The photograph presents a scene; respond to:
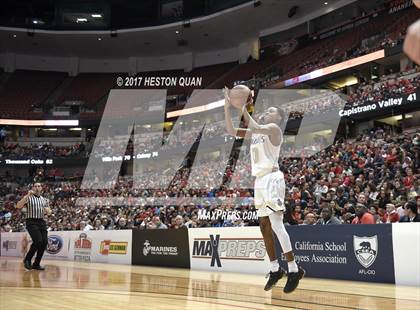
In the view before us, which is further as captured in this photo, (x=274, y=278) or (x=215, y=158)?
(x=215, y=158)

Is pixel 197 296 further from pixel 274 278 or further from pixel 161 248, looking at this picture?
pixel 161 248

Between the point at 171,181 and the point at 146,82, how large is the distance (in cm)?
2087

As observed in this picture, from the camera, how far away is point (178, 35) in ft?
146

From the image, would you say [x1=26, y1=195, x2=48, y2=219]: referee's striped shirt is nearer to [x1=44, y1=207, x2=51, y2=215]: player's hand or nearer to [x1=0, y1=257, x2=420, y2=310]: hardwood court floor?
[x1=44, y1=207, x2=51, y2=215]: player's hand

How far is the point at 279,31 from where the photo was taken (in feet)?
138

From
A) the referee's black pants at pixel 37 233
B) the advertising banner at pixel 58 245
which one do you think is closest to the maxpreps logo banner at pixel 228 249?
the referee's black pants at pixel 37 233

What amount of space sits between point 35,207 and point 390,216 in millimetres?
8098

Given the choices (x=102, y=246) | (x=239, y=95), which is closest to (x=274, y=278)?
(x=239, y=95)

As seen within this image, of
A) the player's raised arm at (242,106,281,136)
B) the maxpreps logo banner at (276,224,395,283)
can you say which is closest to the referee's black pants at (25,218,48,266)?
the maxpreps logo banner at (276,224,395,283)

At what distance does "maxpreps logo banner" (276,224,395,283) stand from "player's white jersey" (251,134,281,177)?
13.7 feet

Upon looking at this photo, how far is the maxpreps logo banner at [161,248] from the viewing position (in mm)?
13859

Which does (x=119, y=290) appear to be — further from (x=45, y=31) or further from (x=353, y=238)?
(x=45, y=31)

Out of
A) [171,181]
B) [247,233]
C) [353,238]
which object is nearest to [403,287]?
[353,238]

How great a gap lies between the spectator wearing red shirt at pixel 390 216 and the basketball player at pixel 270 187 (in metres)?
5.83
